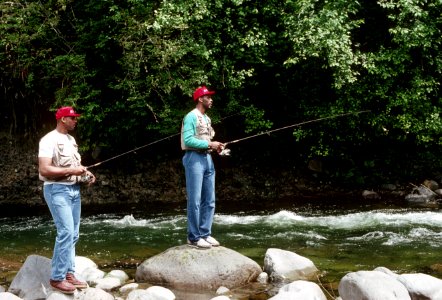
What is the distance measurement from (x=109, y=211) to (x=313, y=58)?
5780mm

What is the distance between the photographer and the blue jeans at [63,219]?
202 inches

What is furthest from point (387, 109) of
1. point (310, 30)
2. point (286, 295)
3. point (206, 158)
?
point (286, 295)

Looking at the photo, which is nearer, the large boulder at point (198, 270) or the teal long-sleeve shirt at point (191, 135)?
the teal long-sleeve shirt at point (191, 135)

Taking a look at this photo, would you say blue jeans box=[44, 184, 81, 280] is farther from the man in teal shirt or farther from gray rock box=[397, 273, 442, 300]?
gray rock box=[397, 273, 442, 300]

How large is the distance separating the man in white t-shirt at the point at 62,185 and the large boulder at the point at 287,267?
7.44 ft

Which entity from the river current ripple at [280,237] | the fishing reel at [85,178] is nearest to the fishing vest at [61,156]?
the fishing reel at [85,178]

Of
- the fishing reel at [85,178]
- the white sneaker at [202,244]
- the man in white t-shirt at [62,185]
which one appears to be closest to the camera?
the man in white t-shirt at [62,185]

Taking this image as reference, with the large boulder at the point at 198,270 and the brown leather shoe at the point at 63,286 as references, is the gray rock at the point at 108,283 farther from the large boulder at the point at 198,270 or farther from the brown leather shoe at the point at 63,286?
the brown leather shoe at the point at 63,286

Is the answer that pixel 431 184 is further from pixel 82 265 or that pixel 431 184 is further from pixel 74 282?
pixel 74 282

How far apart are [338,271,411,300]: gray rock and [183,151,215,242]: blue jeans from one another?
1.78 meters

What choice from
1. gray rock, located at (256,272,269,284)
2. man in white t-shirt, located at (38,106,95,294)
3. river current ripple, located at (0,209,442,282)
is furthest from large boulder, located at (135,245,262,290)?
man in white t-shirt, located at (38,106,95,294)

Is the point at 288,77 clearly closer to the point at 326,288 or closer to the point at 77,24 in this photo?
the point at 77,24

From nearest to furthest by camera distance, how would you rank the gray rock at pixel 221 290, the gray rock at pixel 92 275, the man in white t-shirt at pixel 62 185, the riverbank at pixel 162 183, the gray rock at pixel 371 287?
the man in white t-shirt at pixel 62 185
the gray rock at pixel 371 287
the gray rock at pixel 221 290
the gray rock at pixel 92 275
the riverbank at pixel 162 183

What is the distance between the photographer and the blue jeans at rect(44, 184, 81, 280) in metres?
5.13
